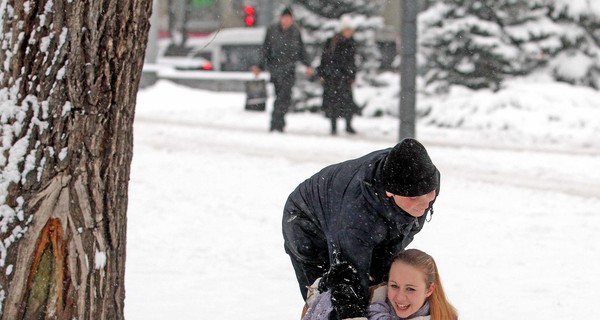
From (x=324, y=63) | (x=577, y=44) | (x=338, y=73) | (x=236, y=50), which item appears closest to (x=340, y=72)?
(x=338, y=73)

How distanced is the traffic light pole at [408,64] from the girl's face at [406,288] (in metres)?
7.88

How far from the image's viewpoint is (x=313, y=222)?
151 inches

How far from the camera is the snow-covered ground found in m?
5.53

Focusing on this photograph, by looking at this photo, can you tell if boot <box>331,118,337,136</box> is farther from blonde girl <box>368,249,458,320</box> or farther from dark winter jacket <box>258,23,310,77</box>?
blonde girl <box>368,249,458,320</box>

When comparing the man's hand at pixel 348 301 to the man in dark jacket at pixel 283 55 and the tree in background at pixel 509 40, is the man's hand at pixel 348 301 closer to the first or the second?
the man in dark jacket at pixel 283 55

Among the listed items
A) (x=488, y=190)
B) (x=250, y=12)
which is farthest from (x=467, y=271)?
(x=250, y=12)

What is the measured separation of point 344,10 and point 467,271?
13.7 meters

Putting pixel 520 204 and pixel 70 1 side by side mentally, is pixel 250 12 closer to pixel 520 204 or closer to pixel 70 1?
pixel 520 204

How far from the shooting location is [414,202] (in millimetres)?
3322

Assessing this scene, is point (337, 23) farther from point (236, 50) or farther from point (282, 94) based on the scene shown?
point (282, 94)

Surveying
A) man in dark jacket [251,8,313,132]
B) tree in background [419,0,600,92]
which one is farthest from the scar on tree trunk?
tree in background [419,0,600,92]

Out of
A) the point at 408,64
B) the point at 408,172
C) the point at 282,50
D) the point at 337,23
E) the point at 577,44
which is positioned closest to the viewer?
the point at 408,172

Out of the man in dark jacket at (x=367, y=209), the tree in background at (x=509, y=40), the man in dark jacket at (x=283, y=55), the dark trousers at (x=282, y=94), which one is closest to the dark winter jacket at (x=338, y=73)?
the man in dark jacket at (x=283, y=55)

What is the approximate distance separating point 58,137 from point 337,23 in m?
16.0
